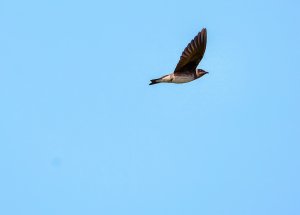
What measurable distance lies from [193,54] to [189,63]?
0.47 m

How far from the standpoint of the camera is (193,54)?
151ft

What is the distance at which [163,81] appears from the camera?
1831 inches

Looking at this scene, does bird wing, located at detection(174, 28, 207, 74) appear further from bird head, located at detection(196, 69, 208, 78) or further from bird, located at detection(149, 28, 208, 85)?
bird head, located at detection(196, 69, 208, 78)

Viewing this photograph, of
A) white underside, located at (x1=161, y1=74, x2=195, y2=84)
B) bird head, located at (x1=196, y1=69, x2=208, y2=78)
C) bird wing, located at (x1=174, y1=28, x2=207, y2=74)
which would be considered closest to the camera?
bird wing, located at (x1=174, y1=28, x2=207, y2=74)

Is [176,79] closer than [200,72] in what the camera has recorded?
Yes

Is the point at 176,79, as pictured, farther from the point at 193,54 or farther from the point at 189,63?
the point at 193,54

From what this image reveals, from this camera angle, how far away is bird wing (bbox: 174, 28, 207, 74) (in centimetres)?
4566

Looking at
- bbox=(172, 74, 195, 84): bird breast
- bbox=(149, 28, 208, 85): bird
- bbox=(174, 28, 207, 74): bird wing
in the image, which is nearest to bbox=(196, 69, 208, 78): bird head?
bbox=(149, 28, 208, 85): bird

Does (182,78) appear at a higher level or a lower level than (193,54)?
lower

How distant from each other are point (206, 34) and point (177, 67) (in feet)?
4.52

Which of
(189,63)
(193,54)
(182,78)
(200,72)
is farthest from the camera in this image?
(200,72)

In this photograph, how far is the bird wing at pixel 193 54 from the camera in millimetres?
45656

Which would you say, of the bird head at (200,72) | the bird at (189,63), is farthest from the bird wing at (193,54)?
the bird head at (200,72)

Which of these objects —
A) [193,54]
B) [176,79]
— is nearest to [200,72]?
[176,79]
